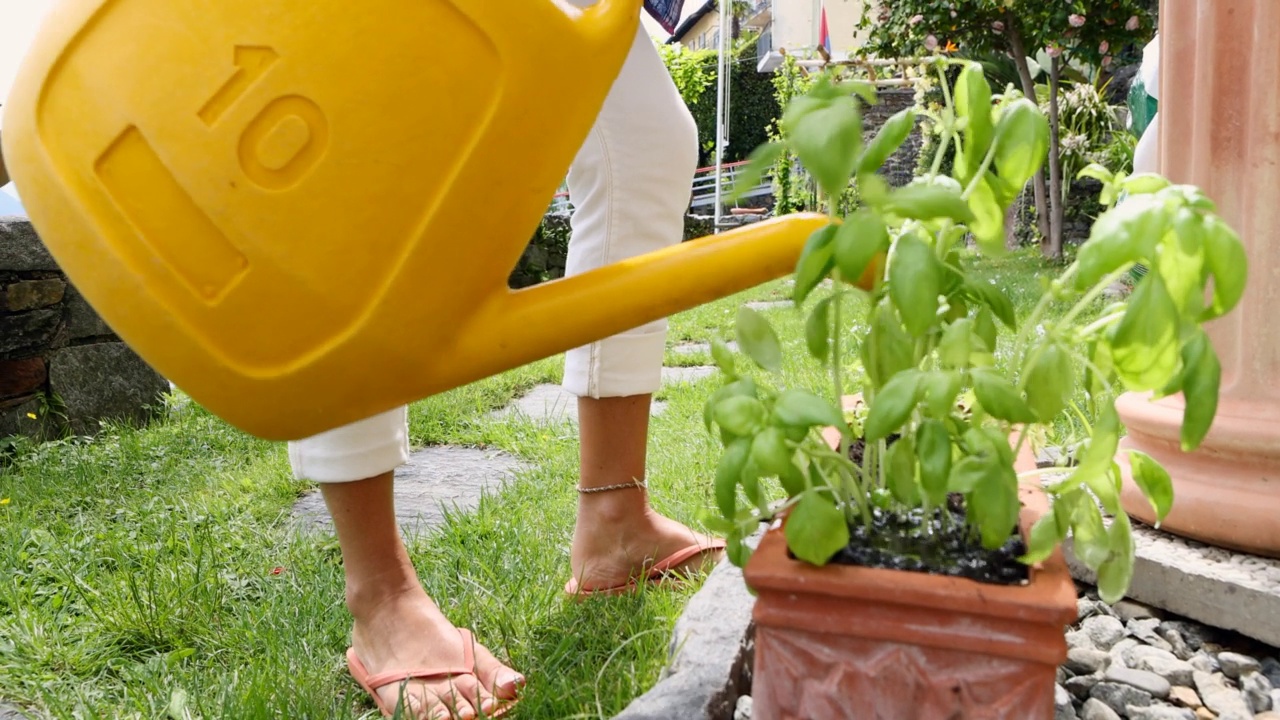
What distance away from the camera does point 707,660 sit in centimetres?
86

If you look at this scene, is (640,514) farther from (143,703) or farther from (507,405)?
(507,405)

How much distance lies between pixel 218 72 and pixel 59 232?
5.6 inches

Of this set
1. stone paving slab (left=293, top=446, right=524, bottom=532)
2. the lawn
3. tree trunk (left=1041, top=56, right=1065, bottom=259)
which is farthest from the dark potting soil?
tree trunk (left=1041, top=56, right=1065, bottom=259)

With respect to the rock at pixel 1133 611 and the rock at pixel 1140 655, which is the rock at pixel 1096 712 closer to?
the rock at pixel 1140 655

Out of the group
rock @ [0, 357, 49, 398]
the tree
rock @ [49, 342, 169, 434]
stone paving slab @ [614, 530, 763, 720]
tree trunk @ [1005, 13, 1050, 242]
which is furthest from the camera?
tree trunk @ [1005, 13, 1050, 242]

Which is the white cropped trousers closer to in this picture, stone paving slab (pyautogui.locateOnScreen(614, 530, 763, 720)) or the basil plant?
stone paving slab (pyautogui.locateOnScreen(614, 530, 763, 720))

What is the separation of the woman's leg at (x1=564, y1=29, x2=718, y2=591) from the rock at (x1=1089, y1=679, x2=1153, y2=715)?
0.52 m

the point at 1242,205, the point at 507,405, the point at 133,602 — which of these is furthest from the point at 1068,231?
the point at 133,602

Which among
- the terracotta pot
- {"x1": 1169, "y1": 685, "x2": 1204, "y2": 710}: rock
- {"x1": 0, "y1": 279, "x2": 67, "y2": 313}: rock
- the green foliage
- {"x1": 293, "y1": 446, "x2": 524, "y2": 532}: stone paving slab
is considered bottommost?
{"x1": 293, "y1": 446, "x2": 524, "y2": 532}: stone paving slab

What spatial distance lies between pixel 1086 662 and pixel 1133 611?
19 cm

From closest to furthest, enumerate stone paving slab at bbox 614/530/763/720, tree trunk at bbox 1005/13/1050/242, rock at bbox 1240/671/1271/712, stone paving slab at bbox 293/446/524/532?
stone paving slab at bbox 614/530/763/720
rock at bbox 1240/671/1271/712
stone paving slab at bbox 293/446/524/532
tree trunk at bbox 1005/13/1050/242

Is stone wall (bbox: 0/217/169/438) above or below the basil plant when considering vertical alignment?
below

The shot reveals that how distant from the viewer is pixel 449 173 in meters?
0.58

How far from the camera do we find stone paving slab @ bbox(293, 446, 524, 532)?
1.75 m
